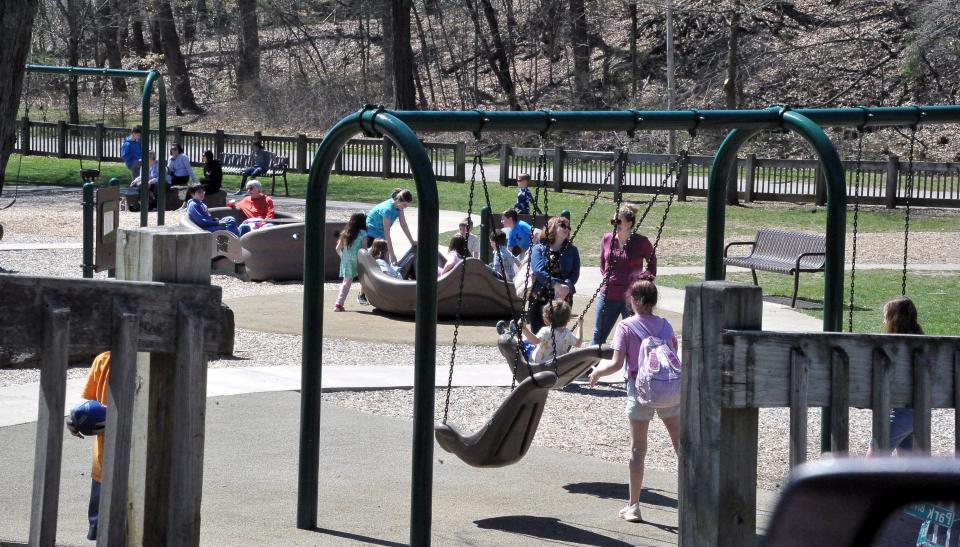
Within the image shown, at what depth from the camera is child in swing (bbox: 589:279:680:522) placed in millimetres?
6703

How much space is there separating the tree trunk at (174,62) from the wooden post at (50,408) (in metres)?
46.2

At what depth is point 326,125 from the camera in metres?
46.9

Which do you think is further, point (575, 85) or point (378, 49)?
point (378, 49)

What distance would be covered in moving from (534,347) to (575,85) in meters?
37.4

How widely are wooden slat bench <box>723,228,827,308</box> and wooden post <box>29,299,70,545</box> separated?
41.4 feet

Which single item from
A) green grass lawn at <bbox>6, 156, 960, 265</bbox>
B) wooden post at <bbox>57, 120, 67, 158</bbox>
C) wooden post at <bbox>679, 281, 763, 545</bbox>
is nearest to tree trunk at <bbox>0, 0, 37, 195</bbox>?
wooden post at <bbox>679, 281, 763, 545</bbox>

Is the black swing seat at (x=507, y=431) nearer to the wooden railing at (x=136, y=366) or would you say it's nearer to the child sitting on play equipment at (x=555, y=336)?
the child sitting on play equipment at (x=555, y=336)

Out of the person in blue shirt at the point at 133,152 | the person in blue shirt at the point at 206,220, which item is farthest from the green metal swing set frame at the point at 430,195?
the person in blue shirt at the point at 133,152

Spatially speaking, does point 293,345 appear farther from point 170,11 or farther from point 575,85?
point 170,11

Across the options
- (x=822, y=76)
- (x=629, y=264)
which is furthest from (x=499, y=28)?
(x=629, y=264)

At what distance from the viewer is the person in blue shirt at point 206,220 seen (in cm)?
1665

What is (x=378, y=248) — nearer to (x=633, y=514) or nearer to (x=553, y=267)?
(x=553, y=267)

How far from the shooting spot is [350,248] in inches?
569

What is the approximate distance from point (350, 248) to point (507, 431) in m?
8.14
